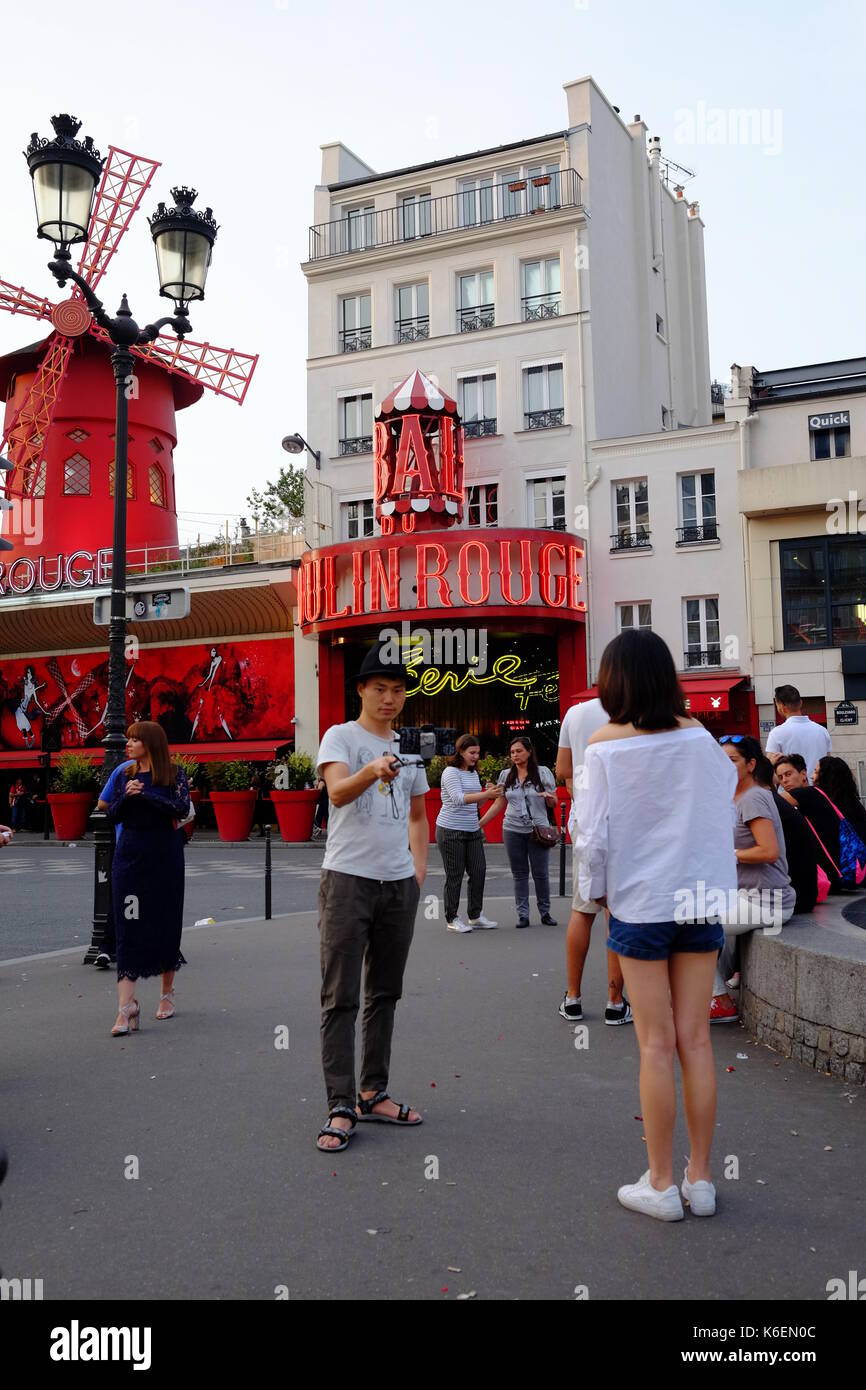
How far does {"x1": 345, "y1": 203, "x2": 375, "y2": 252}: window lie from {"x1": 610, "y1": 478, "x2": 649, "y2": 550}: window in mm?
8415

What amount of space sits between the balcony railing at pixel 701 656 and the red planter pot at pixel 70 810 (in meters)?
12.0

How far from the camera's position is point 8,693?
29062mm

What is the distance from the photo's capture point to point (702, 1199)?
3348 millimetres

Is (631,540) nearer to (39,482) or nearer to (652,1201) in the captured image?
(39,482)

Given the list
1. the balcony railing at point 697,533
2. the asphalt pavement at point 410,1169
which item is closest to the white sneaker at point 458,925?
the asphalt pavement at point 410,1169

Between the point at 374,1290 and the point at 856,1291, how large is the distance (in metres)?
1.20

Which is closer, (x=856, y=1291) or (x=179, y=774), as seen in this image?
(x=856, y=1291)

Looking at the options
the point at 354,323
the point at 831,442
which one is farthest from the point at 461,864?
the point at 354,323

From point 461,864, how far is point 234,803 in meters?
12.7

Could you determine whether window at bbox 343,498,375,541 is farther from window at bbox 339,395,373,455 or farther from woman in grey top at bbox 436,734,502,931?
woman in grey top at bbox 436,734,502,931

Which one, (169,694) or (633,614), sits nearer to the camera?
(633,614)

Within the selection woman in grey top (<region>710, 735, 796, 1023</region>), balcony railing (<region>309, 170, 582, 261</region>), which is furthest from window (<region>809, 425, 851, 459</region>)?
woman in grey top (<region>710, 735, 796, 1023</region>)

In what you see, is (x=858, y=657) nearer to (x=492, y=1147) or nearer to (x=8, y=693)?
(x=492, y=1147)
